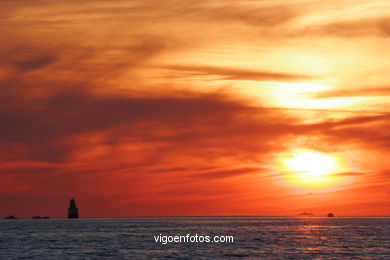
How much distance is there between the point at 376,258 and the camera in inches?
3713

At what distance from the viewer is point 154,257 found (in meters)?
95.3

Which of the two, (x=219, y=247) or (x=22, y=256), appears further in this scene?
(x=219, y=247)

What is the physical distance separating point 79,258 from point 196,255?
18554 mm

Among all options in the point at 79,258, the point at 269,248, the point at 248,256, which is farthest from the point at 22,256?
the point at 269,248

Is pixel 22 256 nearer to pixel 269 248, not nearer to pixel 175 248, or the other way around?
pixel 175 248

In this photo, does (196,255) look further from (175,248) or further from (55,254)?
(55,254)

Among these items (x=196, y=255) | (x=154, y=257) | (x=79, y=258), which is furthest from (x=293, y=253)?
(x=79, y=258)

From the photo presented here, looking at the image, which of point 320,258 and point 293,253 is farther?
point 293,253

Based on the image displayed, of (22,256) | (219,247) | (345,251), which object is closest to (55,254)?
(22,256)

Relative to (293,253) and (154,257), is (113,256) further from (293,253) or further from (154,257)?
(293,253)

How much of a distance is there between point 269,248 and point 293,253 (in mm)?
11520

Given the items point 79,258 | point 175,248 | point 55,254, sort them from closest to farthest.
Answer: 1. point 79,258
2. point 55,254
3. point 175,248

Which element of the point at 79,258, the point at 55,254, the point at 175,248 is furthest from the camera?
the point at 175,248

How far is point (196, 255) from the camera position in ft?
322
